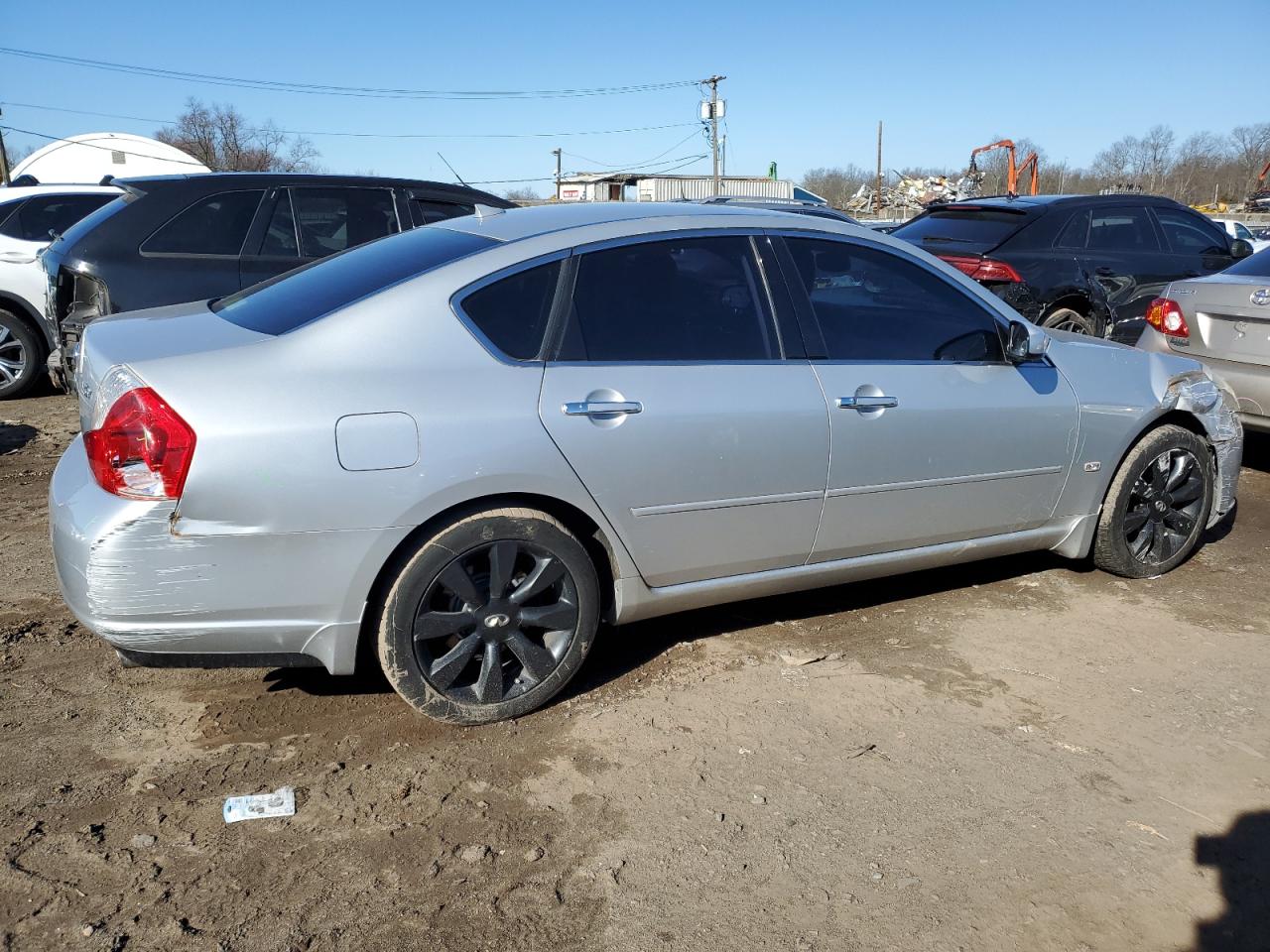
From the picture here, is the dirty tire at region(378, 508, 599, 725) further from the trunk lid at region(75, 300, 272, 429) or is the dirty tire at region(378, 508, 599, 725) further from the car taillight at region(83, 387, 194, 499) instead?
the trunk lid at region(75, 300, 272, 429)

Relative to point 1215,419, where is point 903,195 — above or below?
above

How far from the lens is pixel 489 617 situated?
129 inches

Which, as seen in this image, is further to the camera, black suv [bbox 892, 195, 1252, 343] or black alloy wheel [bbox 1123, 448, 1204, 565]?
black suv [bbox 892, 195, 1252, 343]

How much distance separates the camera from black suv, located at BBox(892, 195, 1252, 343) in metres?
8.43

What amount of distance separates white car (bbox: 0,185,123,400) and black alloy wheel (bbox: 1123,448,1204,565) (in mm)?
7442

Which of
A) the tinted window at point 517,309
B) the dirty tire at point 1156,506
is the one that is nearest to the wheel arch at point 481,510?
the tinted window at point 517,309

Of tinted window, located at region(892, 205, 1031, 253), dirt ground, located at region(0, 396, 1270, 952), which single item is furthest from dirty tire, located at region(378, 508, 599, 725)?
→ tinted window, located at region(892, 205, 1031, 253)

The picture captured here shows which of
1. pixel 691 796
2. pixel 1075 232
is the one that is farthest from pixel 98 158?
pixel 691 796

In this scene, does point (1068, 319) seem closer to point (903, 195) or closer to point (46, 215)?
point (46, 215)

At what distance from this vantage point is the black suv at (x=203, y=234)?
6488mm

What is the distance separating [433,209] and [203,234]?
5.10 feet

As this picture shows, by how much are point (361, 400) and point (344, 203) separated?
4.63m

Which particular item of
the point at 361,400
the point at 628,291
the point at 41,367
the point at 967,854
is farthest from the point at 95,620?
the point at 41,367

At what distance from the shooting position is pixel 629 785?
306 cm
